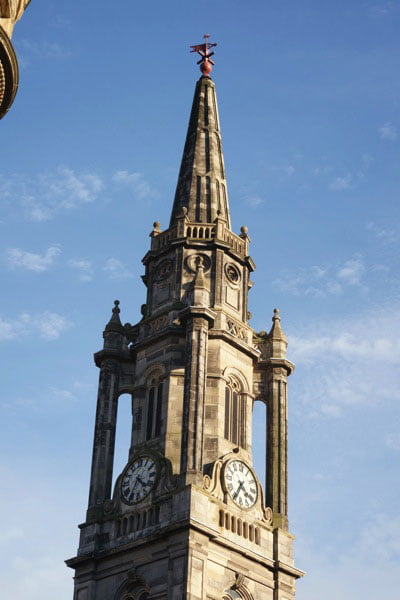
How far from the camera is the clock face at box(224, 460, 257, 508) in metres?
61.6

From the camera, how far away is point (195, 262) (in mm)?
68562

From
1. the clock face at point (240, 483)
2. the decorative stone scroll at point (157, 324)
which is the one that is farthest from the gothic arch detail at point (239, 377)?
the clock face at point (240, 483)

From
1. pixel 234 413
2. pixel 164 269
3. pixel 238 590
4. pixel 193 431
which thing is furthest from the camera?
pixel 164 269

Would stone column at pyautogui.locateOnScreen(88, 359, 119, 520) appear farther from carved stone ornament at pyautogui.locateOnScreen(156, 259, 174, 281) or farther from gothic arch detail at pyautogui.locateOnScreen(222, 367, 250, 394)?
gothic arch detail at pyautogui.locateOnScreen(222, 367, 250, 394)

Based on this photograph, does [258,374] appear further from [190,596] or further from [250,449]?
[190,596]

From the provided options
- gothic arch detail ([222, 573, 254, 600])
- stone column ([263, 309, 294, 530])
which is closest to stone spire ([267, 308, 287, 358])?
stone column ([263, 309, 294, 530])

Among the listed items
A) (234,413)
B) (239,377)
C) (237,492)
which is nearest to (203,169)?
(239,377)

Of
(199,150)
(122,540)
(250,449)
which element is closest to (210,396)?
(250,449)

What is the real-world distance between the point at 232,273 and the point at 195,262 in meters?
2.25

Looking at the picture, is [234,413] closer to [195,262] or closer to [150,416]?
[150,416]

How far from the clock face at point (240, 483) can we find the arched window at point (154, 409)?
4151mm

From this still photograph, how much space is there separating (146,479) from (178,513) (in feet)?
12.7

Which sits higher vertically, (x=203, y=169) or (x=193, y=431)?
(x=203, y=169)

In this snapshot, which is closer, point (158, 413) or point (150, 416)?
point (158, 413)
